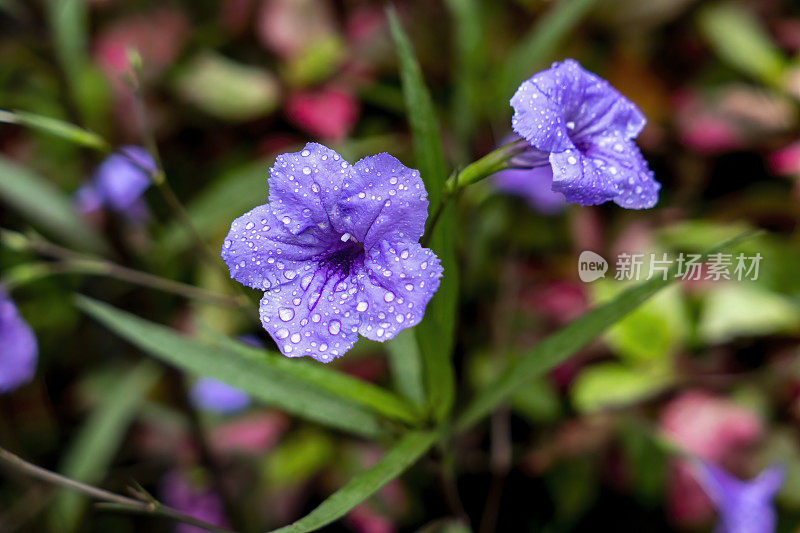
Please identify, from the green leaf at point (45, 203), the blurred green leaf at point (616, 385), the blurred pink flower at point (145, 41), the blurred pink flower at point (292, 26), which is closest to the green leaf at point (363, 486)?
the blurred green leaf at point (616, 385)

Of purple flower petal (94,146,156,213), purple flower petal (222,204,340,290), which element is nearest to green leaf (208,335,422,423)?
purple flower petal (222,204,340,290)

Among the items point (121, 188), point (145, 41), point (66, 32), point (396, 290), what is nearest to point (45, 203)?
point (121, 188)

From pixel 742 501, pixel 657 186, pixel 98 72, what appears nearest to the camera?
pixel 657 186

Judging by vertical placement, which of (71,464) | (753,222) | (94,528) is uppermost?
(753,222)

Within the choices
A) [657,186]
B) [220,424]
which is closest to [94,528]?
[220,424]

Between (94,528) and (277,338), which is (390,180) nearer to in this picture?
(277,338)

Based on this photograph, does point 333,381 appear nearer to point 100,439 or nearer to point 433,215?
point 433,215

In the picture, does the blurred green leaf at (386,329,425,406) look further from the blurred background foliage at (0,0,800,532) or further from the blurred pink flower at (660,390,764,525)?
the blurred pink flower at (660,390,764,525)

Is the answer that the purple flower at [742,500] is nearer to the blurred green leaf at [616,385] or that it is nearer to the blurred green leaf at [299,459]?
the blurred green leaf at [616,385]
